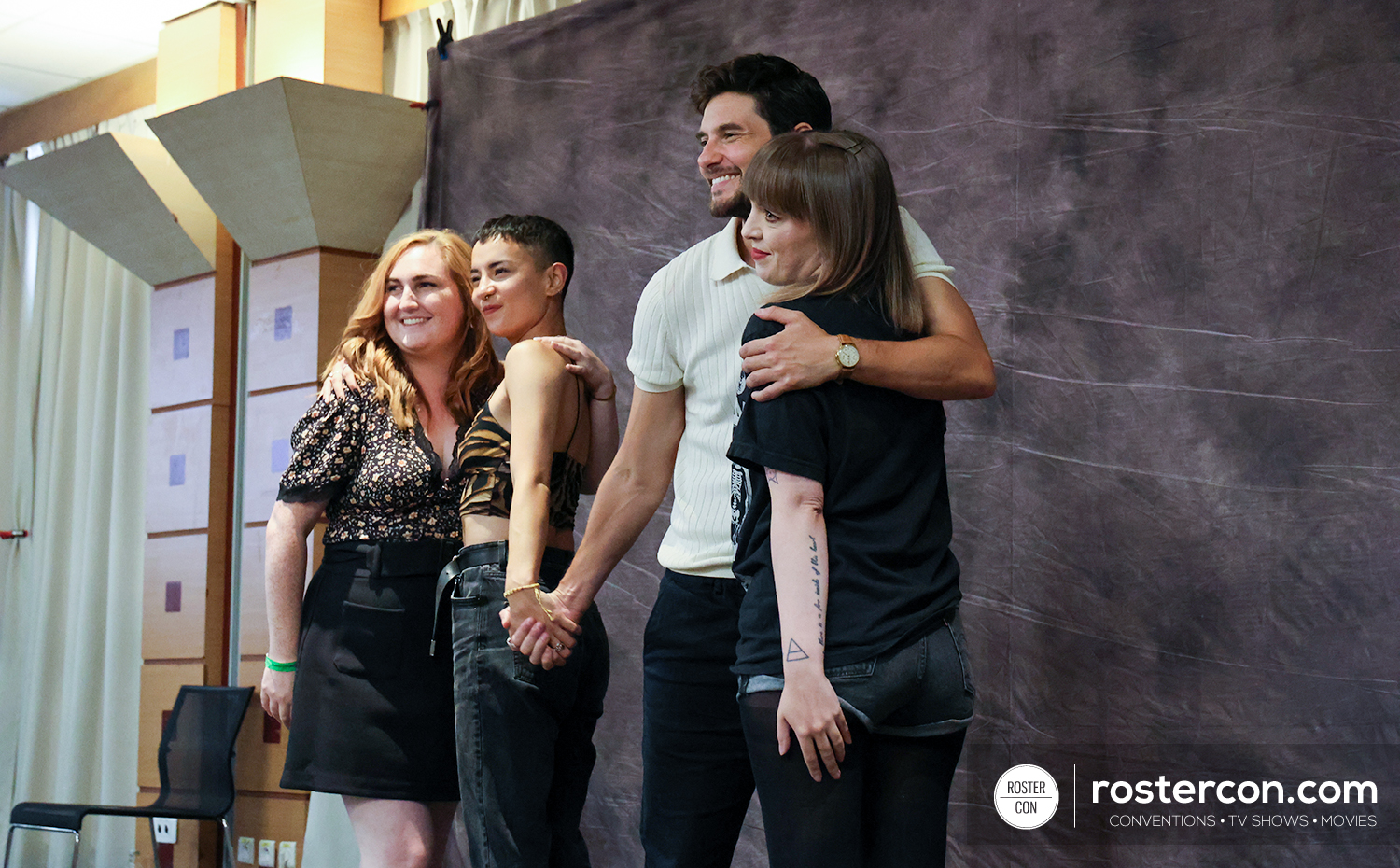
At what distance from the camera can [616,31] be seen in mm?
3578

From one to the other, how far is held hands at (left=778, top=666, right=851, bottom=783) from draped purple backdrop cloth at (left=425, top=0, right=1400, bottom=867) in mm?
1488

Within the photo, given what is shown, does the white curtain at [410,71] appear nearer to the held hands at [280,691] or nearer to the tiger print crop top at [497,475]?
the held hands at [280,691]

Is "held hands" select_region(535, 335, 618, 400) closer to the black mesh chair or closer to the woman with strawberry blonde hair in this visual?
the woman with strawberry blonde hair

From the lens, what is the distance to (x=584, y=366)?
6.88ft

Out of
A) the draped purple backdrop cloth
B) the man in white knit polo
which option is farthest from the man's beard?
the draped purple backdrop cloth

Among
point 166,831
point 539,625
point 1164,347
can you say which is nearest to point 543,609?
point 539,625

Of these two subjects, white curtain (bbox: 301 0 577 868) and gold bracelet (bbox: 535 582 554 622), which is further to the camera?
white curtain (bbox: 301 0 577 868)

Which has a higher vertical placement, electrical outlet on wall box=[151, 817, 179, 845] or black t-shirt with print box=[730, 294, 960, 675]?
black t-shirt with print box=[730, 294, 960, 675]

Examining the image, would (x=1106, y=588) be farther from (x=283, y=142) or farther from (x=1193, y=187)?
(x=283, y=142)

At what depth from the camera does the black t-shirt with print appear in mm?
1350

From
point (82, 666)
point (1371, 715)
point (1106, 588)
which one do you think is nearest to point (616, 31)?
point (1106, 588)

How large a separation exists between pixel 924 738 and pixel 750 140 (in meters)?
0.94

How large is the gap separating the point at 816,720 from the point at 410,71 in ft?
12.0

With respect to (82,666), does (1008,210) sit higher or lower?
higher
